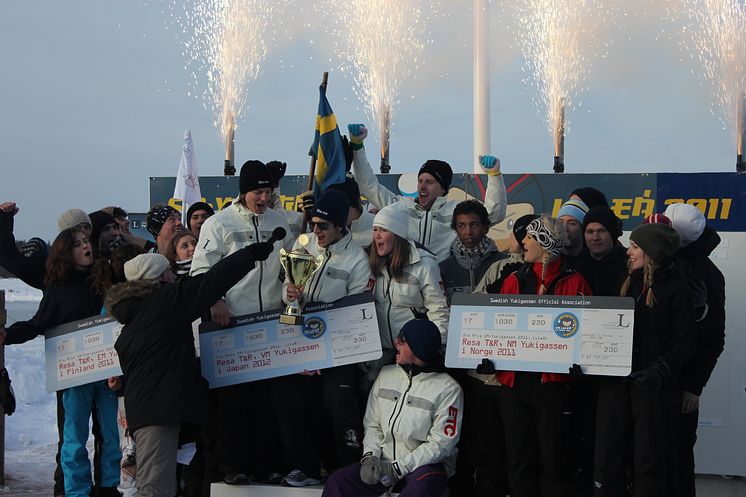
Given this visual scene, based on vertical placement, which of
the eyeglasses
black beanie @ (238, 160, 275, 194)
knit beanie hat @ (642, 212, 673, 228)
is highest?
black beanie @ (238, 160, 275, 194)

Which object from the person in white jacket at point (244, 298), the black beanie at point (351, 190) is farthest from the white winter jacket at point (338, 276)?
the black beanie at point (351, 190)

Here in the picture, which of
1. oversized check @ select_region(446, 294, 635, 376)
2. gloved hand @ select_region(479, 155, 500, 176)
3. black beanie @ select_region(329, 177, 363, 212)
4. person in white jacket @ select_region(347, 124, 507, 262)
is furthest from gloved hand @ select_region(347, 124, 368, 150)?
oversized check @ select_region(446, 294, 635, 376)

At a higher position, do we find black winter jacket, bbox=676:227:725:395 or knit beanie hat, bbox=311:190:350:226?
knit beanie hat, bbox=311:190:350:226

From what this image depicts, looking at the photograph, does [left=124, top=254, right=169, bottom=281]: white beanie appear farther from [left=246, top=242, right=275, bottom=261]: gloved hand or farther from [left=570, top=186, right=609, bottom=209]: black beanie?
[left=570, top=186, right=609, bottom=209]: black beanie

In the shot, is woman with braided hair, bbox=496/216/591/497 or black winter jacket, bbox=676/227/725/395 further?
black winter jacket, bbox=676/227/725/395

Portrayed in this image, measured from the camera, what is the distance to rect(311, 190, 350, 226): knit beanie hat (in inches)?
219

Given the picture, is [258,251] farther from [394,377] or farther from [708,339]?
[708,339]

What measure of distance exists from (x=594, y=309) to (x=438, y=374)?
1.01 metres

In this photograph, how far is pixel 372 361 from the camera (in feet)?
18.6

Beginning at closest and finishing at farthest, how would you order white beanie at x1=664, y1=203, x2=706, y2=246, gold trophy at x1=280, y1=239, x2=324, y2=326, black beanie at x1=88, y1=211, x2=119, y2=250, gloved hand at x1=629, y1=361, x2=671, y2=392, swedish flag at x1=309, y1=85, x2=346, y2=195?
gloved hand at x1=629, y1=361, x2=671, y2=392 < gold trophy at x1=280, y1=239, x2=324, y2=326 < white beanie at x1=664, y1=203, x2=706, y2=246 < swedish flag at x1=309, y1=85, x2=346, y2=195 < black beanie at x1=88, y1=211, x2=119, y2=250

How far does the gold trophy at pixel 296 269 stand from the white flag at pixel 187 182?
373 cm

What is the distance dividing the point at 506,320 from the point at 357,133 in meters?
2.21

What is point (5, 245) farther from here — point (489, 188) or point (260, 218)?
point (489, 188)

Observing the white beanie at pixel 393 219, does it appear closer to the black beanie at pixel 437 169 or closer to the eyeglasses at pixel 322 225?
the eyeglasses at pixel 322 225
